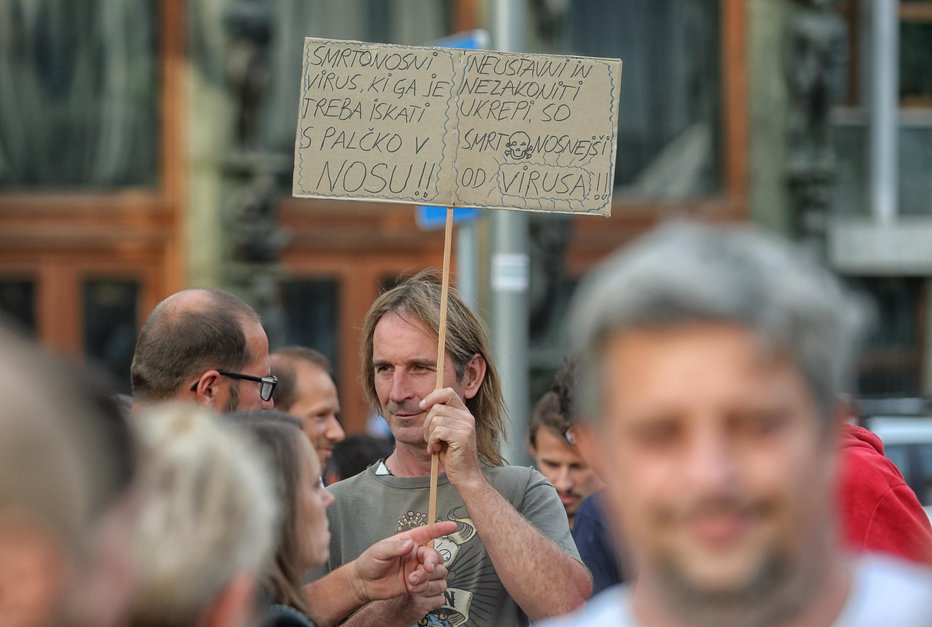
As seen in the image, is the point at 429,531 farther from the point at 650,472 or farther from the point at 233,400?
the point at 650,472

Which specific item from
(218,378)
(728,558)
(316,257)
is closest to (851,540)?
(218,378)

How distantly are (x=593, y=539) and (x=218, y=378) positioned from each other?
1260 mm

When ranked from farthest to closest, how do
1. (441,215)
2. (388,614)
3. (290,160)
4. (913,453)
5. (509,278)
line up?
(290,160) < (913,453) < (509,278) < (441,215) < (388,614)

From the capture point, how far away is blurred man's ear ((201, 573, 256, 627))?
198 cm

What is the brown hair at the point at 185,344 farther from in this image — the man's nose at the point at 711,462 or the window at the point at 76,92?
the window at the point at 76,92

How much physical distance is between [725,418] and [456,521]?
6.92 feet

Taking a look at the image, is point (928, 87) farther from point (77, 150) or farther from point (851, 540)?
point (851, 540)

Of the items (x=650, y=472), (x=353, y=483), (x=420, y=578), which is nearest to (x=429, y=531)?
(x=420, y=578)

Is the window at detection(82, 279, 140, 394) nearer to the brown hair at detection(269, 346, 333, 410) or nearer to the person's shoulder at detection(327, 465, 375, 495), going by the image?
the brown hair at detection(269, 346, 333, 410)

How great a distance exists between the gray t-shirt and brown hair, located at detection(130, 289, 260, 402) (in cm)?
48

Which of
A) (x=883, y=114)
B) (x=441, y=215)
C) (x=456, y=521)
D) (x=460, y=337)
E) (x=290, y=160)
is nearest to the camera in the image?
(x=456, y=521)

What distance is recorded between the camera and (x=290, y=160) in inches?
472

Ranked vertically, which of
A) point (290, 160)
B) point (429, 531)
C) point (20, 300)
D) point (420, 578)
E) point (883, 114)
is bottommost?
point (420, 578)

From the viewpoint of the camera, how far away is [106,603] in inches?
68.8
